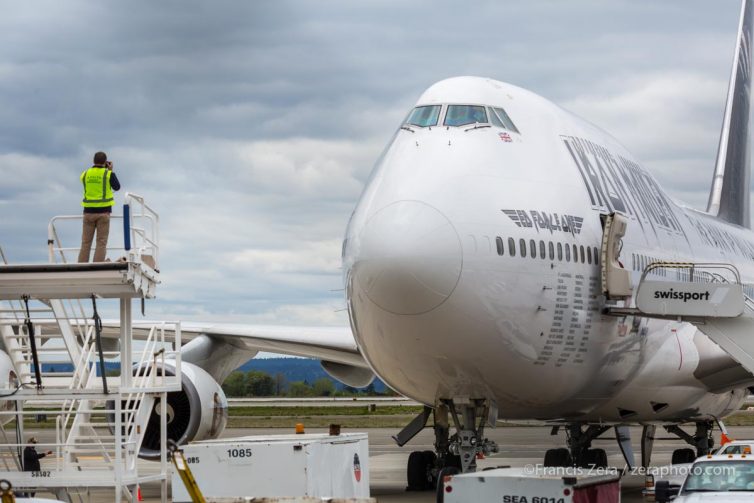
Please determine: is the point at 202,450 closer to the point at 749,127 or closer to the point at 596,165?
the point at 596,165

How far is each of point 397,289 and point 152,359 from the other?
422 centimetres

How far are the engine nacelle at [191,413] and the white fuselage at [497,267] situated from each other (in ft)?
15.4

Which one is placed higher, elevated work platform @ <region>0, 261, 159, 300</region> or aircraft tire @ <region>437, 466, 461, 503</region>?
elevated work platform @ <region>0, 261, 159, 300</region>

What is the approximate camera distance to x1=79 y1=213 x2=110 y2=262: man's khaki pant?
14633 mm

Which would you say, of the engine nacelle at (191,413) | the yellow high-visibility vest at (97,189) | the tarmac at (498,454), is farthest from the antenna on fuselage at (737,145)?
the yellow high-visibility vest at (97,189)

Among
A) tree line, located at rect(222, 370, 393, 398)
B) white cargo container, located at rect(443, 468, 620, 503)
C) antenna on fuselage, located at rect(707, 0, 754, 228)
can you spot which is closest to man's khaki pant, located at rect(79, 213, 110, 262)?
white cargo container, located at rect(443, 468, 620, 503)

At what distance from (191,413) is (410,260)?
6.82m

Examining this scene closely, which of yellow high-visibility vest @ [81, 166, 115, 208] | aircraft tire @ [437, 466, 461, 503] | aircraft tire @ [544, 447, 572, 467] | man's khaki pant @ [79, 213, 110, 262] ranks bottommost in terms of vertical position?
aircraft tire @ [544, 447, 572, 467]

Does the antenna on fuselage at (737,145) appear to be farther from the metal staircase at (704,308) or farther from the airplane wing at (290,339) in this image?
the metal staircase at (704,308)

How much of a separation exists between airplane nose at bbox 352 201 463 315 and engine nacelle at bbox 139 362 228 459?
5.99 meters

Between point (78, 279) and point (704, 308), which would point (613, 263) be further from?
point (78, 279)

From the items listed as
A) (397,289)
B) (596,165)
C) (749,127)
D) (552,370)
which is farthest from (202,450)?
(749,127)

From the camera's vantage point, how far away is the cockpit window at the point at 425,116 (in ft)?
50.3

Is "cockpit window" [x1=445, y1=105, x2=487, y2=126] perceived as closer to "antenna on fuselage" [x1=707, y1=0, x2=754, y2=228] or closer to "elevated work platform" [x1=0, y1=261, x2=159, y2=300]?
"elevated work platform" [x1=0, y1=261, x2=159, y2=300]
